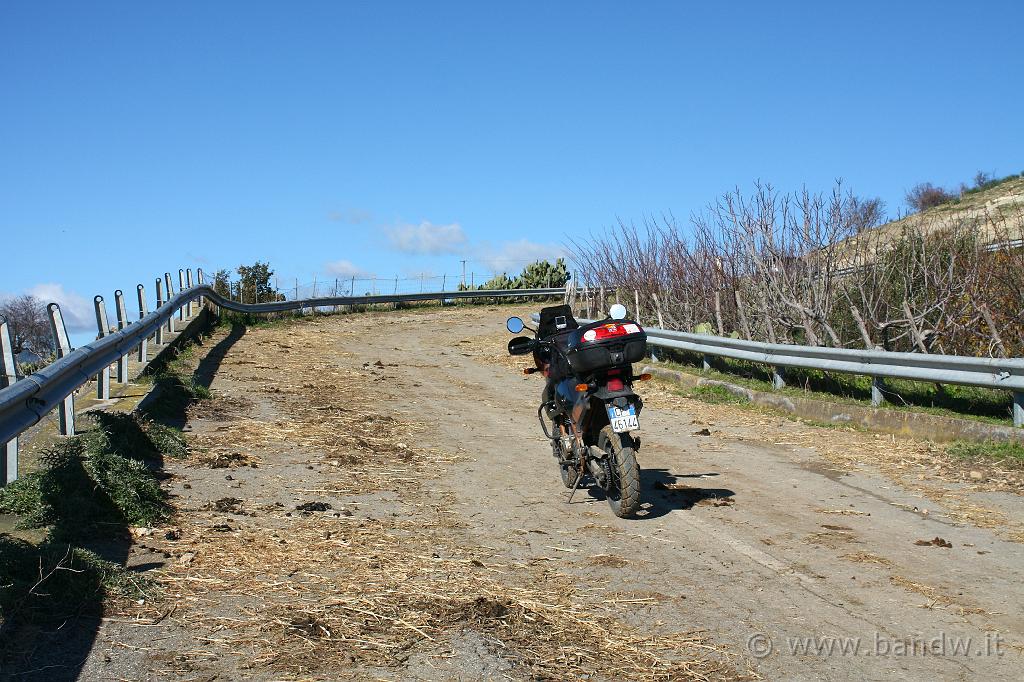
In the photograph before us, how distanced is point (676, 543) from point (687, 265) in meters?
13.2

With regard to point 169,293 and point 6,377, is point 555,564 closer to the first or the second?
point 6,377

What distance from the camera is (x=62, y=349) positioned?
827 centimetres

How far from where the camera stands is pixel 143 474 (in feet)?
25.0

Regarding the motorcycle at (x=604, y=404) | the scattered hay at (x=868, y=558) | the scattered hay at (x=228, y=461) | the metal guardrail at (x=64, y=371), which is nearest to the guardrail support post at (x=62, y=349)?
the metal guardrail at (x=64, y=371)

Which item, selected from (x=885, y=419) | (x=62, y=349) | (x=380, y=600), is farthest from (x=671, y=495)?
Answer: (x=62, y=349)

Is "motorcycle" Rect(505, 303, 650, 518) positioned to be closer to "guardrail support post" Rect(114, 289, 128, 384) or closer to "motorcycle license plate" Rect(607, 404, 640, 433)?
"motorcycle license plate" Rect(607, 404, 640, 433)

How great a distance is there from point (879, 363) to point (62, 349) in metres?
9.30

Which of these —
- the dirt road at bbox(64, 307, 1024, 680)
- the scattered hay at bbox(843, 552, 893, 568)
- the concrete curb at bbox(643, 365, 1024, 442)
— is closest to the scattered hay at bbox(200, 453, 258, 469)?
the dirt road at bbox(64, 307, 1024, 680)

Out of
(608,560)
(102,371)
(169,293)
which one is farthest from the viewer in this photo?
(169,293)

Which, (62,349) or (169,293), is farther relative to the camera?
(169,293)

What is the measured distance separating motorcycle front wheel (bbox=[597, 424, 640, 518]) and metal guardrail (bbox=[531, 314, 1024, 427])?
1409 millimetres

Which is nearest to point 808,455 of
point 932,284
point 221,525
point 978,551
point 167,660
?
point 978,551

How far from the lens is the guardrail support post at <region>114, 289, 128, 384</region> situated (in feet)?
37.0

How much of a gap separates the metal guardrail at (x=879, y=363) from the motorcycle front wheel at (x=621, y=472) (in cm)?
141
